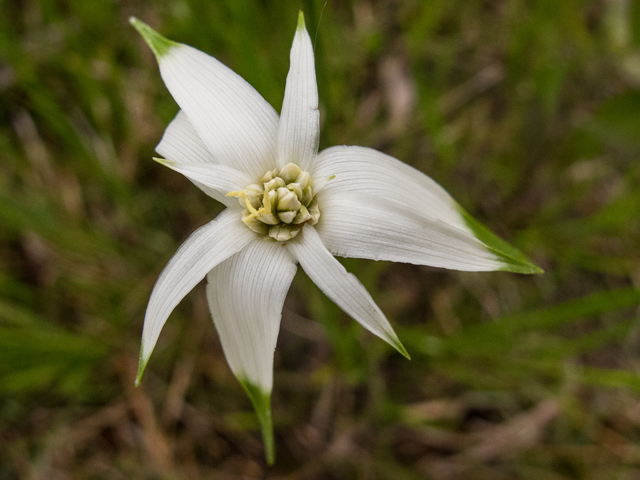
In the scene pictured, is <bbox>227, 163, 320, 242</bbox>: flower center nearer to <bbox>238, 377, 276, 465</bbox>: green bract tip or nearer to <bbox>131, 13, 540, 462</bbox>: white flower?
<bbox>131, 13, 540, 462</bbox>: white flower

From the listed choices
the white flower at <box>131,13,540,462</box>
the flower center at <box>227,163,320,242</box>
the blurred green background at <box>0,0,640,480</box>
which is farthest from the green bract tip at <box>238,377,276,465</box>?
the blurred green background at <box>0,0,640,480</box>

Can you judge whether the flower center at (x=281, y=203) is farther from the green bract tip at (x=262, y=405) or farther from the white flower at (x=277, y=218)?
the green bract tip at (x=262, y=405)

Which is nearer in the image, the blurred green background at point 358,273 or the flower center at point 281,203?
the flower center at point 281,203

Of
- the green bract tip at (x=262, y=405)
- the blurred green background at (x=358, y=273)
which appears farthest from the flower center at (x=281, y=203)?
the blurred green background at (x=358, y=273)

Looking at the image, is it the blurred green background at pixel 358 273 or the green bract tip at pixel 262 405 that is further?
the blurred green background at pixel 358 273

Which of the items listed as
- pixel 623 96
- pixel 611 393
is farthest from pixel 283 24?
pixel 611 393

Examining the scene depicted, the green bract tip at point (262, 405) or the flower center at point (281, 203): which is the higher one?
the flower center at point (281, 203)

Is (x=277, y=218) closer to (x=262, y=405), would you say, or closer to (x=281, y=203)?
(x=281, y=203)

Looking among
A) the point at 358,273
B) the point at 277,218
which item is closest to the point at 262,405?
the point at 277,218
